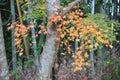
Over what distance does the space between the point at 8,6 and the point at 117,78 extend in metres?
5.86

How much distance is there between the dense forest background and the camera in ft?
15.2

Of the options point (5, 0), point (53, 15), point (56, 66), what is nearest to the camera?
point (53, 15)

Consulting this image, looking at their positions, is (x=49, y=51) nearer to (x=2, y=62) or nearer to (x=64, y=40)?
(x=2, y=62)

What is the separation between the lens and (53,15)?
175 inches

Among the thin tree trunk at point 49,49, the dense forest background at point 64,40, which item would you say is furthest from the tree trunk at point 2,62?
the thin tree trunk at point 49,49

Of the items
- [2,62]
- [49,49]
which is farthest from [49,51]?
[2,62]

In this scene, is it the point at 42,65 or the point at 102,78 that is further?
the point at 102,78

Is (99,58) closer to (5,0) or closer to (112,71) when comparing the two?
(112,71)

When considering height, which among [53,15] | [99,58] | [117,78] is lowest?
[117,78]

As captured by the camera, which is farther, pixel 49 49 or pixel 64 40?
pixel 64 40

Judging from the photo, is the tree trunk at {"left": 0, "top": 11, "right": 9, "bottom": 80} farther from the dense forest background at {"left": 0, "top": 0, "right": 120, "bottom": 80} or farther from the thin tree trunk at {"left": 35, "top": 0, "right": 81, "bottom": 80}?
the thin tree trunk at {"left": 35, "top": 0, "right": 81, "bottom": 80}

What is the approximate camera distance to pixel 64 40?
A: 551cm

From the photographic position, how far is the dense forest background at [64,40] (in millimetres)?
4629

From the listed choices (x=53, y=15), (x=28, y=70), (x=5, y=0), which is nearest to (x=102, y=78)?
(x=28, y=70)
